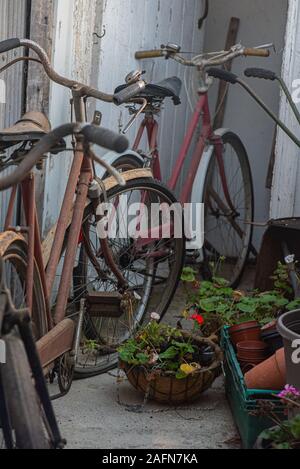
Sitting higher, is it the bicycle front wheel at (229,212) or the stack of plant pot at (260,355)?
the bicycle front wheel at (229,212)

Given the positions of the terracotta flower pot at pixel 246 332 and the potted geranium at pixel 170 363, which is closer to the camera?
the potted geranium at pixel 170 363

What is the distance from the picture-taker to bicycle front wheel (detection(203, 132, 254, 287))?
6.35 meters

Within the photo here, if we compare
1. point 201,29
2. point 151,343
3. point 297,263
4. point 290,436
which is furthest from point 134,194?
point 290,436

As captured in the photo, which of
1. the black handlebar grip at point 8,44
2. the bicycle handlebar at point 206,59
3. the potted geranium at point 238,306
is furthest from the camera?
the bicycle handlebar at point 206,59

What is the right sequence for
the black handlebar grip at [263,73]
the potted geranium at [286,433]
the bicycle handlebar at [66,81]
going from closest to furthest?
1. the potted geranium at [286,433]
2. the bicycle handlebar at [66,81]
3. the black handlebar grip at [263,73]

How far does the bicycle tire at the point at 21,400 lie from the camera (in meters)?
2.56

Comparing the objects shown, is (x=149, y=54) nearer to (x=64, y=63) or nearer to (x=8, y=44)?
(x=64, y=63)

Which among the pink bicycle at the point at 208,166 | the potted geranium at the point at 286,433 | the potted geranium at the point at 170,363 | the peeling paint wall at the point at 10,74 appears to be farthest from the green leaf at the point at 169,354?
the peeling paint wall at the point at 10,74

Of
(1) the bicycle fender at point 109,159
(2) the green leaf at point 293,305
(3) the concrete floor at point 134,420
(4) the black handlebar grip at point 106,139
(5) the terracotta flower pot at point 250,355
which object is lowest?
(3) the concrete floor at point 134,420

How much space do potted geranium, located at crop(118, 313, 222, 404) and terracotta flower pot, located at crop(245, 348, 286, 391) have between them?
1.11 ft

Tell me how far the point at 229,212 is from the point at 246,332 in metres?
2.25

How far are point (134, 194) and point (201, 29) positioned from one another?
2116 millimetres

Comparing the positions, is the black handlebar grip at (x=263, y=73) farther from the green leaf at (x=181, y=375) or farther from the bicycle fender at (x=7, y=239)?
the bicycle fender at (x=7, y=239)

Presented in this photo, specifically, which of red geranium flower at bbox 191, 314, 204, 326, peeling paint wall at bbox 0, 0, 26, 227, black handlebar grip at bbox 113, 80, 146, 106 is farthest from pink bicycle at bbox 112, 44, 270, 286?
red geranium flower at bbox 191, 314, 204, 326
